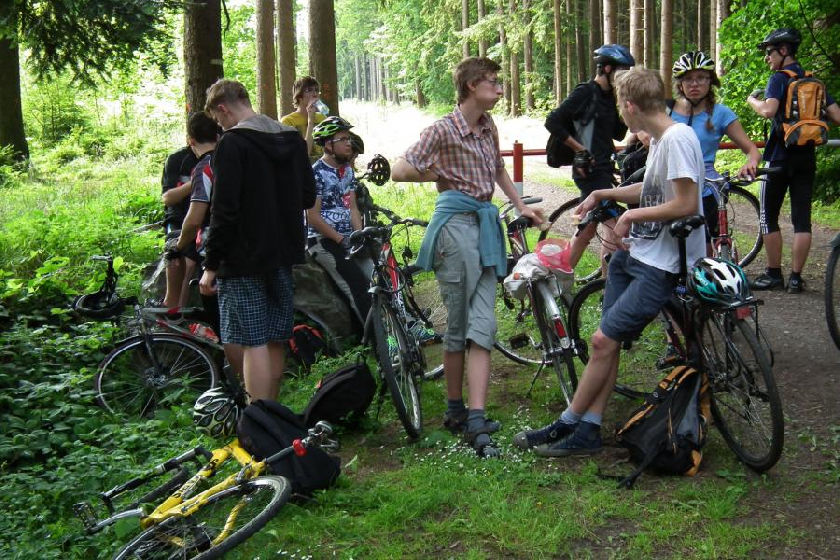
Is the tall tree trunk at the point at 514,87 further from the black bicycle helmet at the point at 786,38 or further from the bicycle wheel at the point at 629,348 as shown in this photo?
the bicycle wheel at the point at 629,348

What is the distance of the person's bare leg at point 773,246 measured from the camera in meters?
7.61

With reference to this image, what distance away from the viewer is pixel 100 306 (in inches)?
267

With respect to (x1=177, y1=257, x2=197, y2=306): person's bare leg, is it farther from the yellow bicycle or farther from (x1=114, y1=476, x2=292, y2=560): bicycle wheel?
(x1=114, y1=476, x2=292, y2=560): bicycle wheel

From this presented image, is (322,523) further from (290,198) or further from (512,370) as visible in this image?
(512,370)

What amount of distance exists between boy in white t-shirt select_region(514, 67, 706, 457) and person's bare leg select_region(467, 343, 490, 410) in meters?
0.36

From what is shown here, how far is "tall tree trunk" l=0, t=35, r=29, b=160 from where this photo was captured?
1862cm

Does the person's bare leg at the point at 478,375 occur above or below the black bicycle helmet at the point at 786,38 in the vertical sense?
below

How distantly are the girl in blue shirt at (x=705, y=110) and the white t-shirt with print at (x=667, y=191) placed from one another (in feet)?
5.84

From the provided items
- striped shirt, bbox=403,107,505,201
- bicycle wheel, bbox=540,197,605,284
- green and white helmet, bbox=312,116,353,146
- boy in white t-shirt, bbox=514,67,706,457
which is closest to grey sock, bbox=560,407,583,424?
boy in white t-shirt, bbox=514,67,706,457

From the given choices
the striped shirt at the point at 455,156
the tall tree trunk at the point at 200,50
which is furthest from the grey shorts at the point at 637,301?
the tall tree trunk at the point at 200,50

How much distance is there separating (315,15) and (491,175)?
746 cm

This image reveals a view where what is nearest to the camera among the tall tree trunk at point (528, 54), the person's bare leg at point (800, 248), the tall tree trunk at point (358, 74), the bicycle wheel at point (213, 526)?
the bicycle wheel at point (213, 526)

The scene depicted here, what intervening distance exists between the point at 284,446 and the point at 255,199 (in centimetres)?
160

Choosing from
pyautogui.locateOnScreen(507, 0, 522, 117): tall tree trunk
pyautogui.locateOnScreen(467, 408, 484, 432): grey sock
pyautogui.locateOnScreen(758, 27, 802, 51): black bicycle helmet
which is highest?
pyautogui.locateOnScreen(507, 0, 522, 117): tall tree trunk
